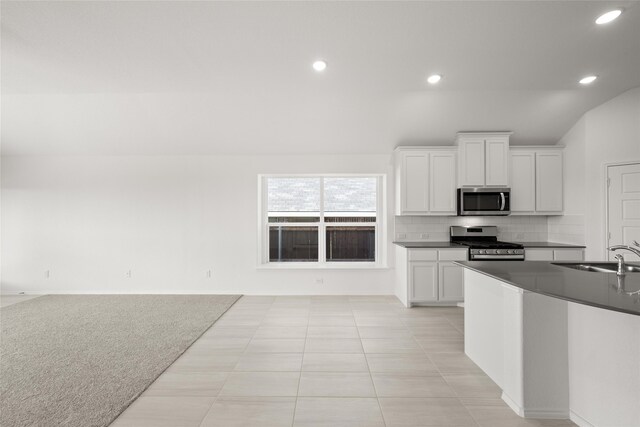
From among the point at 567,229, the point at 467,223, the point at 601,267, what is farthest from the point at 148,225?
the point at 567,229

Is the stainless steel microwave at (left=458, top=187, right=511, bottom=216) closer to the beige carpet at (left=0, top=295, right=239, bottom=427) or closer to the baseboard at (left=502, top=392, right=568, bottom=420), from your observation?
the baseboard at (left=502, top=392, right=568, bottom=420)

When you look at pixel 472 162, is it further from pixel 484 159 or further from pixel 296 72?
pixel 296 72

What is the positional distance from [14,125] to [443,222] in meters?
6.81

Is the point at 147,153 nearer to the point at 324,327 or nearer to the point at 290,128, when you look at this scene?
the point at 290,128

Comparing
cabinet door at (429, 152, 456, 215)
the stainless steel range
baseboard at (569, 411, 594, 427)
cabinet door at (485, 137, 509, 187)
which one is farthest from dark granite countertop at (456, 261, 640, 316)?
cabinet door at (485, 137, 509, 187)

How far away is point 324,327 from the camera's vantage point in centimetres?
400

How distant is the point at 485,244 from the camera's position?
4.94 m

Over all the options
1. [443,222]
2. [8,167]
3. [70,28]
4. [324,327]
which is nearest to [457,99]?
[443,222]

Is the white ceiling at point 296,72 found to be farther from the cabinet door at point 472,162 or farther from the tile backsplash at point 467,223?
the tile backsplash at point 467,223

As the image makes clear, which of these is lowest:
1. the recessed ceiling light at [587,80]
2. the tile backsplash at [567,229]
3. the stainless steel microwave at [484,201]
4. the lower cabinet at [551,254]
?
the lower cabinet at [551,254]

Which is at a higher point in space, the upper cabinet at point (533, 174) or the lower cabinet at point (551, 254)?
the upper cabinet at point (533, 174)

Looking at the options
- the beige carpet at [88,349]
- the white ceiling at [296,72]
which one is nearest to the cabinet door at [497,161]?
the white ceiling at [296,72]

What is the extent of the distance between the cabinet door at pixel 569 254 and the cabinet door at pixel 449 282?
136 centimetres

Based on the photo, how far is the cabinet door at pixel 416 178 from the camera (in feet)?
16.8
